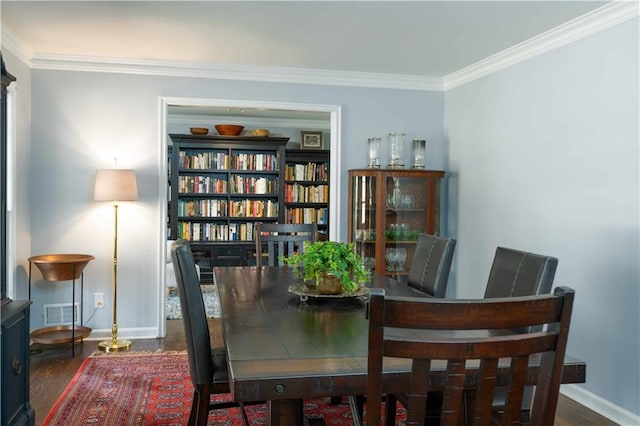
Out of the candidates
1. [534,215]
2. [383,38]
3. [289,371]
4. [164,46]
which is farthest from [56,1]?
[534,215]

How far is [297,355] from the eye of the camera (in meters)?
1.54

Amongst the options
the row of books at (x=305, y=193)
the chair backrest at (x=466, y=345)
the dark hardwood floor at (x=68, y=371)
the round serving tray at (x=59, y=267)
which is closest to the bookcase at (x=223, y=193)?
the row of books at (x=305, y=193)

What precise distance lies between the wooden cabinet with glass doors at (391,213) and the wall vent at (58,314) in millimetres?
2475

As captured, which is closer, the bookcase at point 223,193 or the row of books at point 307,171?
the bookcase at point 223,193

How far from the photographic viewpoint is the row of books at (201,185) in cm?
729

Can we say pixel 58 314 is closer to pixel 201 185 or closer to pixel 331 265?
pixel 331 265

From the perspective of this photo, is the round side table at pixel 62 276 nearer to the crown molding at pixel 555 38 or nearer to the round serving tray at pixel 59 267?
the round serving tray at pixel 59 267

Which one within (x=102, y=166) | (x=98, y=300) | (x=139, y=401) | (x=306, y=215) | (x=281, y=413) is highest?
(x=102, y=166)

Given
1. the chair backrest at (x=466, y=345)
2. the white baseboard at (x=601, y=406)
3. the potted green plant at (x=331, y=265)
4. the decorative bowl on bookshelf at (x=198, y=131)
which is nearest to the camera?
the chair backrest at (x=466, y=345)

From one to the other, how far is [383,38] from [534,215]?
166cm

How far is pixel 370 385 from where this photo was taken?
1138 mm

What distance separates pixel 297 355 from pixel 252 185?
6.05m

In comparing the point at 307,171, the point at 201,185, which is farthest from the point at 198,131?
the point at 307,171

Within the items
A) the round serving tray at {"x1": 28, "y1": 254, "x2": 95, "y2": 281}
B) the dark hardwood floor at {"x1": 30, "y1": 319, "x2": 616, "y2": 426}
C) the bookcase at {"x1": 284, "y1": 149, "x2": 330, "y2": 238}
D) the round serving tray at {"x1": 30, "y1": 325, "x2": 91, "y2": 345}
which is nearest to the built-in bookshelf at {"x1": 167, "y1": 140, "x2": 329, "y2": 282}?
the bookcase at {"x1": 284, "y1": 149, "x2": 330, "y2": 238}
